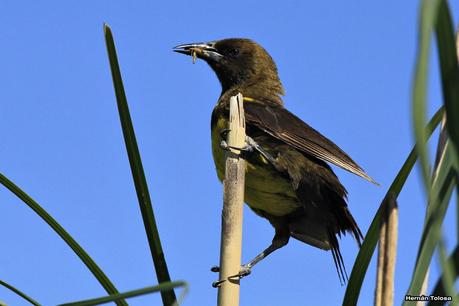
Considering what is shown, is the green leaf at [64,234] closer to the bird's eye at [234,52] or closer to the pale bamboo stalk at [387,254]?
the pale bamboo stalk at [387,254]

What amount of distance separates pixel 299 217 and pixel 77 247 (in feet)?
9.28

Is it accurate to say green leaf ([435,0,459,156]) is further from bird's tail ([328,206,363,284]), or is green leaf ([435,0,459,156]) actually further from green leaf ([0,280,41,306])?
bird's tail ([328,206,363,284])

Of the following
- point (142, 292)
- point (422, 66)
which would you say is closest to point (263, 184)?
point (142, 292)

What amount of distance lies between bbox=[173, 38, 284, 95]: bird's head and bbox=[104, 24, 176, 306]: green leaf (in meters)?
3.60

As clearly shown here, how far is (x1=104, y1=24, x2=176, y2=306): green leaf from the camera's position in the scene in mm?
1714

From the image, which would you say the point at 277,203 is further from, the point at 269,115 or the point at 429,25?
the point at 429,25

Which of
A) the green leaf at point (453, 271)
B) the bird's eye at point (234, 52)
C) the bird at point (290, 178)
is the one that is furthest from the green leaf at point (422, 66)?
the bird's eye at point (234, 52)

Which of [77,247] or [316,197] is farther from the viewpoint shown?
[316,197]

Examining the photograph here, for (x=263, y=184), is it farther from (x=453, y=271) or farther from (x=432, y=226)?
(x=453, y=271)

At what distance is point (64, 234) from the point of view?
1711mm

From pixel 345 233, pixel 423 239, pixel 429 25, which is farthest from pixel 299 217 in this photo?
pixel 429 25

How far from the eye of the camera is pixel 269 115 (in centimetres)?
445

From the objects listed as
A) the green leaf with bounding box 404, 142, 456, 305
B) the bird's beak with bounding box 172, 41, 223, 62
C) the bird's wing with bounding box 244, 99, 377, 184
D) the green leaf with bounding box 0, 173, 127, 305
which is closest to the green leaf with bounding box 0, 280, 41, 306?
the green leaf with bounding box 0, 173, 127, 305

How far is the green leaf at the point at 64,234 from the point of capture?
1.65 m
